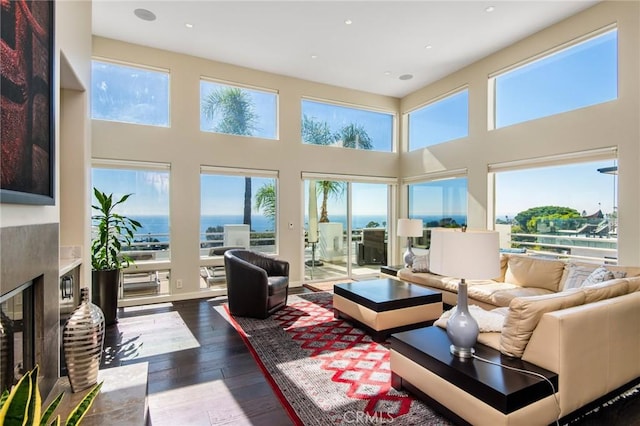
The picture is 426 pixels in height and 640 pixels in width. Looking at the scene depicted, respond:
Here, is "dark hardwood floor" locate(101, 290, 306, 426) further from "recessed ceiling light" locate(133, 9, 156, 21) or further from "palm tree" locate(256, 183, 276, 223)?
"recessed ceiling light" locate(133, 9, 156, 21)

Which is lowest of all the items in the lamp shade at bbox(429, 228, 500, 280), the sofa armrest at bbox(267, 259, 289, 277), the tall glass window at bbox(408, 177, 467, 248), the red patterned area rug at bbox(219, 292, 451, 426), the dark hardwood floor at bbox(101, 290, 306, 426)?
the dark hardwood floor at bbox(101, 290, 306, 426)

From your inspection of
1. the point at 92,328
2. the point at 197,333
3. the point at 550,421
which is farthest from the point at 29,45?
the point at 550,421

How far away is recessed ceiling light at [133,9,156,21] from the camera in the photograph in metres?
4.10

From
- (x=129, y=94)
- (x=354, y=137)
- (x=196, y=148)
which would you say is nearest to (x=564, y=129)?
(x=354, y=137)

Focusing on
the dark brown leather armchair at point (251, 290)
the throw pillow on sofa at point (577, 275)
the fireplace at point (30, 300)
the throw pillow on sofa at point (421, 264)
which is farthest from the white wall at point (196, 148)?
the throw pillow on sofa at point (577, 275)

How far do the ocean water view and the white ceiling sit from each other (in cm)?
267

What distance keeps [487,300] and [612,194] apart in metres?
2.00

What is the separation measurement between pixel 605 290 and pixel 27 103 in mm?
3773

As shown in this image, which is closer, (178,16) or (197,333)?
(197,333)

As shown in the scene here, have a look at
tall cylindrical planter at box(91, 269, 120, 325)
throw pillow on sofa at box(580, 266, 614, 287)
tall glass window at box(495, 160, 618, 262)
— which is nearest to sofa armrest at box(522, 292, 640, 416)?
throw pillow on sofa at box(580, 266, 614, 287)

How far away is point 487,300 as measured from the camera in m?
3.92

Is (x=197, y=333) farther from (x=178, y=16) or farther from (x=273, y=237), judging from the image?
(x=178, y=16)

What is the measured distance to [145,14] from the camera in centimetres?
417

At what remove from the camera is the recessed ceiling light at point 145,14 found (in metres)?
4.10
